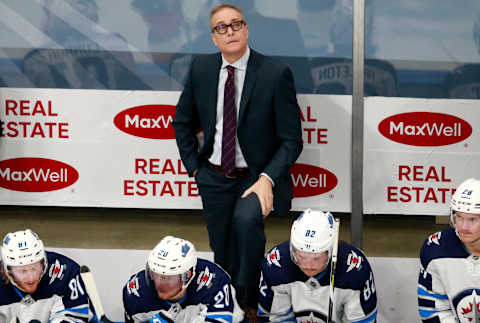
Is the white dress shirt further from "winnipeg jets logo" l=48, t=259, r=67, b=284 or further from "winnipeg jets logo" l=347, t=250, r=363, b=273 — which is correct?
"winnipeg jets logo" l=48, t=259, r=67, b=284

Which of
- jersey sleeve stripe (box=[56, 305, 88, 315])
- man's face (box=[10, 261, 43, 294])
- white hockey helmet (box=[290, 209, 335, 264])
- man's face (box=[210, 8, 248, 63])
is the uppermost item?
man's face (box=[210, 8, 248, 63])

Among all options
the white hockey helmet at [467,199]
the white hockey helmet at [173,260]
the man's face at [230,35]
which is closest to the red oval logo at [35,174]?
the man's face at [230,35]

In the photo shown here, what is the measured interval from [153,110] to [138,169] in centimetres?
39

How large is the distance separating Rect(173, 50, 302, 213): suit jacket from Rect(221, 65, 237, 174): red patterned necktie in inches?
1.6

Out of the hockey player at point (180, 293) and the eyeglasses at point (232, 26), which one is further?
the eyeglasses at point (232, 26)

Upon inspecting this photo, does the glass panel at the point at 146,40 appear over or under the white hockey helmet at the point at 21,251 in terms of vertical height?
over

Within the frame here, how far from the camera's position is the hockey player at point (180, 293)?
3.29 metres

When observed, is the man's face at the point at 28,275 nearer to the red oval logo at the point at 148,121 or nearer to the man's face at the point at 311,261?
the man's face at the point at 311,261

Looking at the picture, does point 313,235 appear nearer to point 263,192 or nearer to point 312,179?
point 263,192

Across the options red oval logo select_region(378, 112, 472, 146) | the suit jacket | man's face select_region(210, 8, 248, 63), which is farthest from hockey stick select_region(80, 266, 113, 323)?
red oval logo select_region(378, 112, 472, 146)

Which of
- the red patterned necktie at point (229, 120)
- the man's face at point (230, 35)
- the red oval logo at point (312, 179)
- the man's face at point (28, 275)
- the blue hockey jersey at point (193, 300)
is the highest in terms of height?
the man's face at point (230, 35)

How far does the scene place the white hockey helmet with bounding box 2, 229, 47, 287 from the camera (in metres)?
3.37

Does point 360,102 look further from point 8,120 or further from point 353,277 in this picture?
point 8,120

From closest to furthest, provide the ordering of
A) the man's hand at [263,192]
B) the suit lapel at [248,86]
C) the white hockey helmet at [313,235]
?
the white hockey helmet at [313,235] → the man's hand at [263,192] → the suit lapel at [248,86]
